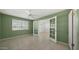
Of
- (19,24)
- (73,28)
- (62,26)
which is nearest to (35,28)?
(19,24)

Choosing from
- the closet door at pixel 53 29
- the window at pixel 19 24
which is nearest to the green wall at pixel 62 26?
the closet door at pixel 53 29

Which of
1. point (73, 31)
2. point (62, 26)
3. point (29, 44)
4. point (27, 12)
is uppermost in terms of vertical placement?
point (27, 12)

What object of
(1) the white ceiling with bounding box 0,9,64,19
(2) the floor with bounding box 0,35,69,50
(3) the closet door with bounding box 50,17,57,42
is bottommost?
(2) the floor with bounding box 0,35,69,50

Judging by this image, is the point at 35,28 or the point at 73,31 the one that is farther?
the point at 35,28

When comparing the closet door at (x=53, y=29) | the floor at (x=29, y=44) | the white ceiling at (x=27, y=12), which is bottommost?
the floor at (x=29, y=44)

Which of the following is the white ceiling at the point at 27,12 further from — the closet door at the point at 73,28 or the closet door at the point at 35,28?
the closet door at the point at 73,28

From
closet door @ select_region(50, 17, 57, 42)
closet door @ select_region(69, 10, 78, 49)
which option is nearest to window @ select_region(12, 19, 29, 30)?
closet door @ select_region(50, 17, 57, 42)

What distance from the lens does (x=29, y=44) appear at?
212 centimetres

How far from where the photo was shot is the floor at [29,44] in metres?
2.04

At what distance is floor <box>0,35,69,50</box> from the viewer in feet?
6.70

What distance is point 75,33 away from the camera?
203 cm

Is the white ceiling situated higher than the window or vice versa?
the white ceiling

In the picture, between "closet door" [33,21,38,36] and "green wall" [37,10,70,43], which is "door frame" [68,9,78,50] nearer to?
"green wall" [37,10,70,43]

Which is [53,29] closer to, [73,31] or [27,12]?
[73,31]
